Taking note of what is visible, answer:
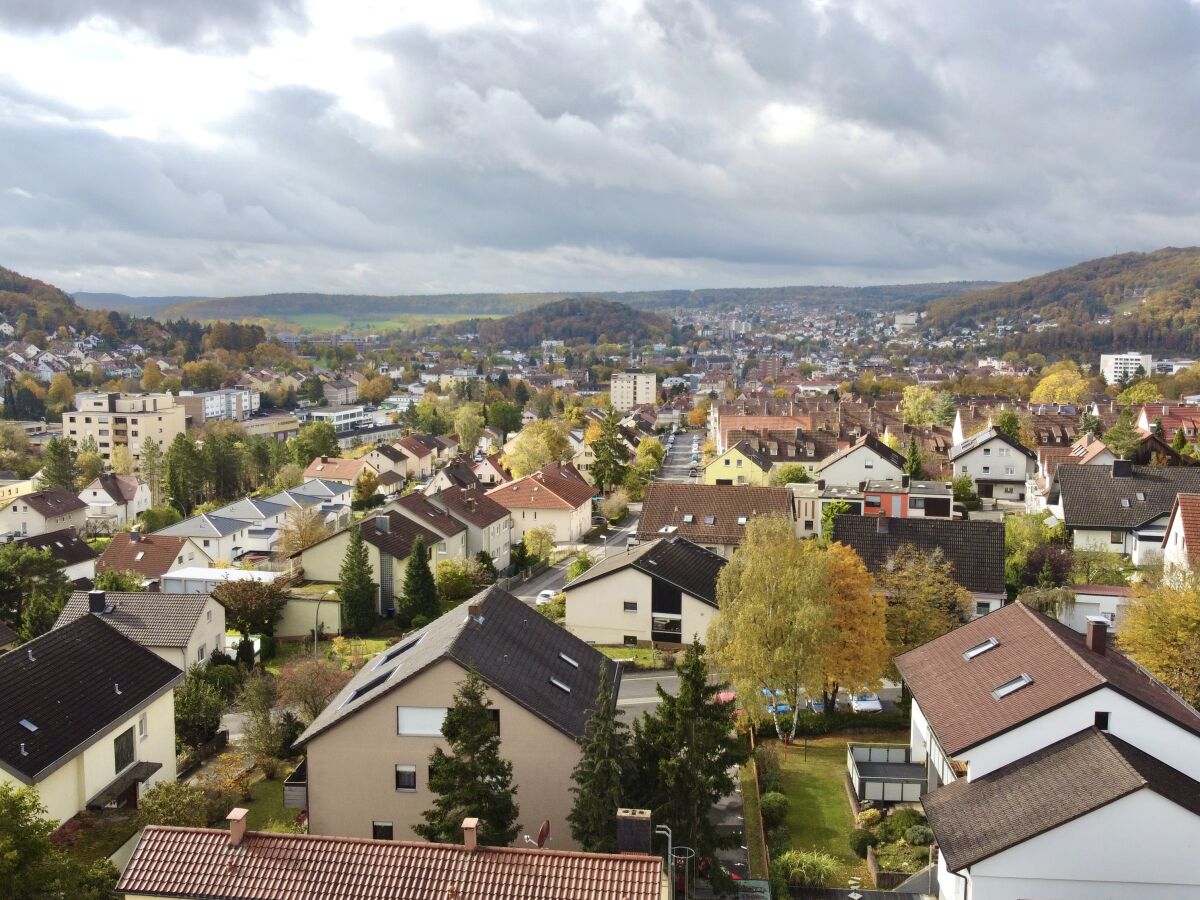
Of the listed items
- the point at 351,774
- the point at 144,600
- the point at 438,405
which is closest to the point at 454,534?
the point at 144,600

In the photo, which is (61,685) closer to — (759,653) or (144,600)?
(144,600)

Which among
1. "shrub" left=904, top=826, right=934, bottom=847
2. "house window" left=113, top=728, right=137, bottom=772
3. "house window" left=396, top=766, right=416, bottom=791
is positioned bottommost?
"shrub" left=904, top=826, right=934, bottom=847

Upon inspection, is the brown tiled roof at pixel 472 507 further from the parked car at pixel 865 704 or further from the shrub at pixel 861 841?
the shrub at pixel 861 841

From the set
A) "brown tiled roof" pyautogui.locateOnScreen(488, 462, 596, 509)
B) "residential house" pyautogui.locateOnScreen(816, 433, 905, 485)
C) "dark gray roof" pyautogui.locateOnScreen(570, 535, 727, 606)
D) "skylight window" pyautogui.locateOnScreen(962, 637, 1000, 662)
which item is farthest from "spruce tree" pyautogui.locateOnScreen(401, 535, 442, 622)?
"residential house" pyautogui.locateOnScreen(816, 433, 905, 485)

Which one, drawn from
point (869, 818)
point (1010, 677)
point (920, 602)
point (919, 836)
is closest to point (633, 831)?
point (919, 836)

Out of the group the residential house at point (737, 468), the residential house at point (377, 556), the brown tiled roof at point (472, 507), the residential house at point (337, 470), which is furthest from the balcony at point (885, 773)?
the residential house at point (337, 470)

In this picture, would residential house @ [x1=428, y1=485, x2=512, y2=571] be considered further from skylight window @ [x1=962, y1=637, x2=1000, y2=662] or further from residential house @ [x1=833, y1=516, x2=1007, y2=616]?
skylight window @ [x1=962, y1=637, x2=1000, y2=662]
